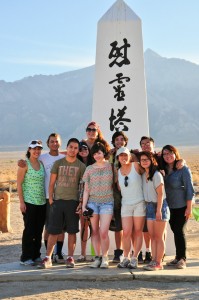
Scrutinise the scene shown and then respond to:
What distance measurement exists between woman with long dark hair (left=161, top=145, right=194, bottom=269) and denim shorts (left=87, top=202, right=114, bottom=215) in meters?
0.68

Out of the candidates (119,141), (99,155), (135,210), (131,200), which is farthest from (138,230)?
(119,141)

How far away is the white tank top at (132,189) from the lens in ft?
18.2

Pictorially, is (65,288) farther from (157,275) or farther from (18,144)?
(18,144)

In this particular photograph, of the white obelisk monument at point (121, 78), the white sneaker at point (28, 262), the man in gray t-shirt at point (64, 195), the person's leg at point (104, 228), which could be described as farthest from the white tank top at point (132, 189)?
the white obelisk monument at point (121, 78)

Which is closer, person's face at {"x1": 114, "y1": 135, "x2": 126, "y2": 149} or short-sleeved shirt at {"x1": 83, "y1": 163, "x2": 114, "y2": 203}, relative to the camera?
short-sleeved shirt at {"x1": 83, "y1": 163, "x2": 114, "y2": 203}

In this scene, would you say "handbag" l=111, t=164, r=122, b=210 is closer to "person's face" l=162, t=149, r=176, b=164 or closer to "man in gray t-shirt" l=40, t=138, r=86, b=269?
"man in gray t-shirt" l=40, t=138, r=86, b=269

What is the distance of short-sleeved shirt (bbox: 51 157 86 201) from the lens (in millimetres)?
5648

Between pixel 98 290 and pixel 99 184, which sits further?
pixel 99 184

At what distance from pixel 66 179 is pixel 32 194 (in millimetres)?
432

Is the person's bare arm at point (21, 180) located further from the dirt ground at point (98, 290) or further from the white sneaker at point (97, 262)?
the white sneaker at point (97, 262)

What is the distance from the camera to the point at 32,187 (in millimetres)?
5789

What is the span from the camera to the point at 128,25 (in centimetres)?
776

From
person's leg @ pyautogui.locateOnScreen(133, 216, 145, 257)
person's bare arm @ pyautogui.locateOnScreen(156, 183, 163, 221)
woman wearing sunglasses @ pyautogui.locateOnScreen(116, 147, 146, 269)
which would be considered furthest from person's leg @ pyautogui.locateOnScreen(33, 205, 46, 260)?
person's bare arm @ pyautogui.locateOnScreen(156, 183, 163, 221)

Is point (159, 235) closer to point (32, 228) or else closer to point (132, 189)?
point (132, 189)
